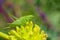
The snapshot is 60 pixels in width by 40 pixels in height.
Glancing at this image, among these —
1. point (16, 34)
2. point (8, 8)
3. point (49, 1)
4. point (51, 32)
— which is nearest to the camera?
point (16, 34)

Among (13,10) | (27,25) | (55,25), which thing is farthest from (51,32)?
(27,25)

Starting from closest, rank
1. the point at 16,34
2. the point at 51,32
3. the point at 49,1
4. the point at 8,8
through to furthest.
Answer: the point at 16,34 → the point at 8,8 → the point at 51,32 → the point at 49,1

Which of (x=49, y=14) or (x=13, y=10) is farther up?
(x=49, y=14)

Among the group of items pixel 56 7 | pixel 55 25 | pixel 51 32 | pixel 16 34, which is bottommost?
pixel 16 34

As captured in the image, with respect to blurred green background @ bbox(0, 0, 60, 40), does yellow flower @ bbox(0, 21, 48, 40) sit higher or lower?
lower

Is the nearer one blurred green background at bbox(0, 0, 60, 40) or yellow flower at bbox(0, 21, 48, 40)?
yellow flower at bbox(0, 21, 48, 40)

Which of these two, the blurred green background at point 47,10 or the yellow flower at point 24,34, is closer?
the yellow flower at point 24,34

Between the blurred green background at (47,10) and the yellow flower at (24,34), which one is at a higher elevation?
the blurred green background at (47,10)

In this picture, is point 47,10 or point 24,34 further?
point 47,10

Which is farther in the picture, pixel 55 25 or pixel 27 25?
pixel 55 25

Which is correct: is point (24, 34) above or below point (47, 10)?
below

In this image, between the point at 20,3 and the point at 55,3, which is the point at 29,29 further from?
the point at 55,3
